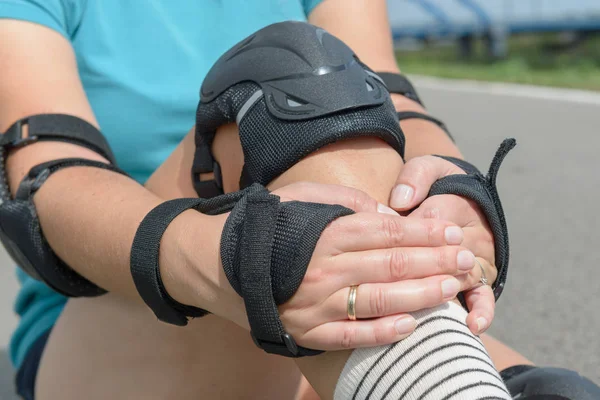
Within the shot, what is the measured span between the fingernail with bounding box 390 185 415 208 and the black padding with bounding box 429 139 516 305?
0.05m

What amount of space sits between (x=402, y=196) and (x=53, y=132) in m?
0.59

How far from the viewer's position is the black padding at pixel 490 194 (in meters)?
1.05

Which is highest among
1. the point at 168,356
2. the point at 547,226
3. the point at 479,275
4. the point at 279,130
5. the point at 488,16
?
the point at 279,130

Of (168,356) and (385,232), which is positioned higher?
(385,232)

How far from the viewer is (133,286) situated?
106cm

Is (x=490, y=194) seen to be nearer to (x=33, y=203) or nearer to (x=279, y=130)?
(x=279, y=130)

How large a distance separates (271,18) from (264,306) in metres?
0.78

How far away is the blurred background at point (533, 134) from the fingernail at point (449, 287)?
1189mm

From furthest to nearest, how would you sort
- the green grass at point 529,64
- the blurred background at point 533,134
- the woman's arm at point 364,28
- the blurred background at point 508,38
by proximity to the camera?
1. the blurred background at point 508,38
2. the green grass at point 529,64
3. the blurred background at point 533,134
4. the woman's arm at point 364,28

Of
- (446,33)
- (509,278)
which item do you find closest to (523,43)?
(446,33)

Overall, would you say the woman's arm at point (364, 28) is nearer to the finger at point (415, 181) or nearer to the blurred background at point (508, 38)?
the finger at point (415, 181)

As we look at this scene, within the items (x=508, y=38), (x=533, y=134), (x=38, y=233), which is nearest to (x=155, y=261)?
(x=38, y=233)

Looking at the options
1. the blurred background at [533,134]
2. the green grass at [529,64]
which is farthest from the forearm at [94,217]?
the green grass at [529,64]

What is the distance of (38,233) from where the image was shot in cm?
116
